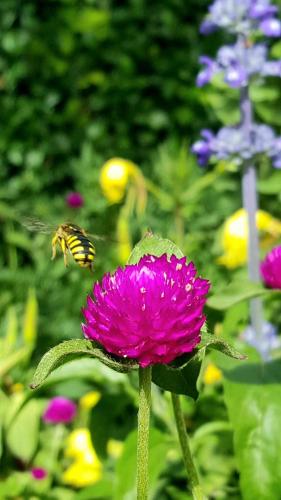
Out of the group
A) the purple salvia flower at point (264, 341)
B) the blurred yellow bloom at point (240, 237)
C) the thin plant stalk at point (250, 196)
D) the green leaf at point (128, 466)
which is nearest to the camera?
the green leaf at point (128, 466)

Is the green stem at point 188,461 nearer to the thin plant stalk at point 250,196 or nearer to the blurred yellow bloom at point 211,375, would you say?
the thin plant stalk at point 250,196

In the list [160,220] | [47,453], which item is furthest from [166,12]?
[47,453]

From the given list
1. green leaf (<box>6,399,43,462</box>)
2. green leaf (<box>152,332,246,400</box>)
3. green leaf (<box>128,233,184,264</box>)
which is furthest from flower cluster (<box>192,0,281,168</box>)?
green leaf (<box>152,332,246,400</box>)

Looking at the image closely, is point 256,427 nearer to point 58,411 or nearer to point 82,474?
point 82,474

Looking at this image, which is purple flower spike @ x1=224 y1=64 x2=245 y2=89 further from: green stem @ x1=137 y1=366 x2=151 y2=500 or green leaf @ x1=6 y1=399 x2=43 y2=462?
green stem @ x1=137 y1=366 x2=151 y2=500

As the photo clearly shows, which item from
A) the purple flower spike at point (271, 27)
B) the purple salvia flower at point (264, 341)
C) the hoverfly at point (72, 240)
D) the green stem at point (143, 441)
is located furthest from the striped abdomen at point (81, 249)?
the purple flower spike at point (271, 27)
